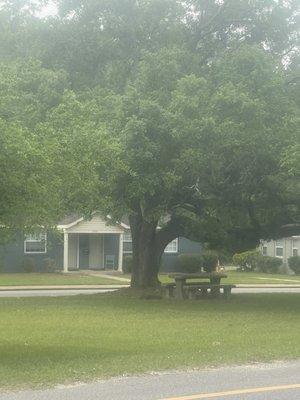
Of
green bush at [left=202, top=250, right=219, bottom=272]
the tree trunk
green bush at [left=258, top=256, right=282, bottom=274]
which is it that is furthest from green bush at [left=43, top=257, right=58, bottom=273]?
the tree trunk

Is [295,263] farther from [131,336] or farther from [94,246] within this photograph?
[131,336]

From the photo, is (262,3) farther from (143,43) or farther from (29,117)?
(29,117)

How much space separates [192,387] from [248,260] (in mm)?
43934

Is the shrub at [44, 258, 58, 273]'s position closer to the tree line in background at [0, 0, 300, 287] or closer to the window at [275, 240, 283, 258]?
the tree line in background at [0, 0, 300, 287]

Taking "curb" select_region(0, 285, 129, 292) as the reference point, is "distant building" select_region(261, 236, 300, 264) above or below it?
above

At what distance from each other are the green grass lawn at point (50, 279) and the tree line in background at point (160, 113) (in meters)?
10.6

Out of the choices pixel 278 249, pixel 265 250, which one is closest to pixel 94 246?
pixel 278 249

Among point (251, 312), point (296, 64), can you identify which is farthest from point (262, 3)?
point (251, 312)

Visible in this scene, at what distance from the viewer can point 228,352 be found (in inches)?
484

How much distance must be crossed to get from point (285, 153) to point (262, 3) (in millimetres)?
7160

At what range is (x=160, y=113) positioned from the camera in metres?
17.6

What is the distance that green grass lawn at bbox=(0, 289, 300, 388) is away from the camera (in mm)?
10680

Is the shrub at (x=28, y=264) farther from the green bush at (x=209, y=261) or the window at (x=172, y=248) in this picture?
the green bush at (x=209, y=261)

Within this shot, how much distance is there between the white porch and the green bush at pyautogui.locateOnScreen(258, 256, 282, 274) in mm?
11961
